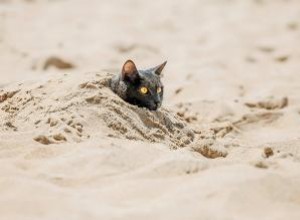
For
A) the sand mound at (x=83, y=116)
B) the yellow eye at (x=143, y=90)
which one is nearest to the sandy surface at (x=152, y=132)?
the sand mound at (x=83, y=116)

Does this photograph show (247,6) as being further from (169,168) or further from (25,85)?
(169,168)

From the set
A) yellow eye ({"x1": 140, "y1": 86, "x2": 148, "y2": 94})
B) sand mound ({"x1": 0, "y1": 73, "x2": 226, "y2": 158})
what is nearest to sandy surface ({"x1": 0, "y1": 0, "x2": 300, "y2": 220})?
sand mound ({"x1": 0, "y1": 73, "x2": 226, "y2": 158})

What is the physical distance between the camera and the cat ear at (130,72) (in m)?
3.24

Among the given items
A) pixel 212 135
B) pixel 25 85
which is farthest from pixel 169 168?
pixel 25 85

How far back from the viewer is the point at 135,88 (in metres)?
3.28

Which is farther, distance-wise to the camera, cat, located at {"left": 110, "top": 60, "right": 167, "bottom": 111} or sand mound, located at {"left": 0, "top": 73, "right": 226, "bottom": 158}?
cat, located at {"left": 110, "top": 60, "right": 167, "bottom": 111}

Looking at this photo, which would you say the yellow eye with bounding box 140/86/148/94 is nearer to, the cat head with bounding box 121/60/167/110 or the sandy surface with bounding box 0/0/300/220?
the cat head with bounding box 121/60/167/110

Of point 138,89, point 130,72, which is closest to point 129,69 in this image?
point 130,72

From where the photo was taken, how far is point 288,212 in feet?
6.34

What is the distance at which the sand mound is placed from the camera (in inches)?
107

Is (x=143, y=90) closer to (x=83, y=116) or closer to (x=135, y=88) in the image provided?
(x=135, y=88)

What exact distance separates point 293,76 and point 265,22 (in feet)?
8.22

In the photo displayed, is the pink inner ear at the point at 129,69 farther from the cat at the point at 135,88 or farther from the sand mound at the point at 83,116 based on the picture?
the sand mound at the point at 83,116

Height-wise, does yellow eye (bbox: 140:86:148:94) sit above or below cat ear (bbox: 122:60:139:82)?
below
